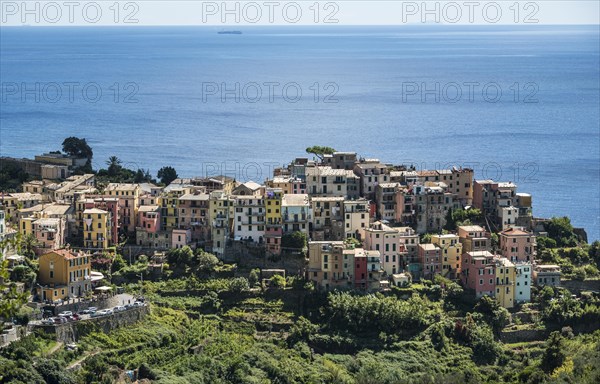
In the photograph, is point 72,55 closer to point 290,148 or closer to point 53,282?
point 290,148

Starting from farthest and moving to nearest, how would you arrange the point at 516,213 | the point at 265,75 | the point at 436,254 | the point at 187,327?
the point at 265,75
the point at 516,213
the point at 436,254
the point at 187,327

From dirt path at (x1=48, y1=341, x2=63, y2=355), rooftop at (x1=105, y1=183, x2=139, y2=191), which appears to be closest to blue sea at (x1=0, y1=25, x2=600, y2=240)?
rooftop at (x1=105, y1=183, x2=139, y2=191)

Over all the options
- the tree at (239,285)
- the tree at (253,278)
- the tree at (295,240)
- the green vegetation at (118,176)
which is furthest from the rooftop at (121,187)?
the tree at (239,285)

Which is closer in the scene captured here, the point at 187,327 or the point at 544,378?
the point at 544,378

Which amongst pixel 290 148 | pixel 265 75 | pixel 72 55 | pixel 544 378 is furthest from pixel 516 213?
pixel 72 55

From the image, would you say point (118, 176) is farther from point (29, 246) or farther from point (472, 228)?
point (472, 228)

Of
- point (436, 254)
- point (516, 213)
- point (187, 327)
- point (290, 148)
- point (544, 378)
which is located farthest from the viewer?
point (290, 148)

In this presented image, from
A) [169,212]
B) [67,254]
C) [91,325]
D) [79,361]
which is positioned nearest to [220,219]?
[169,212]

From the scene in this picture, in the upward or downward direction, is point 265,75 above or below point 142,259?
above

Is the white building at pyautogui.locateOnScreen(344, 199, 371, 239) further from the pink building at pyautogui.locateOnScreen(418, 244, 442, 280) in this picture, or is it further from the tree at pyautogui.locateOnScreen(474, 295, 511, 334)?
the tree at pyautogui.locateOnScreen(474, 295, 511, 334)
